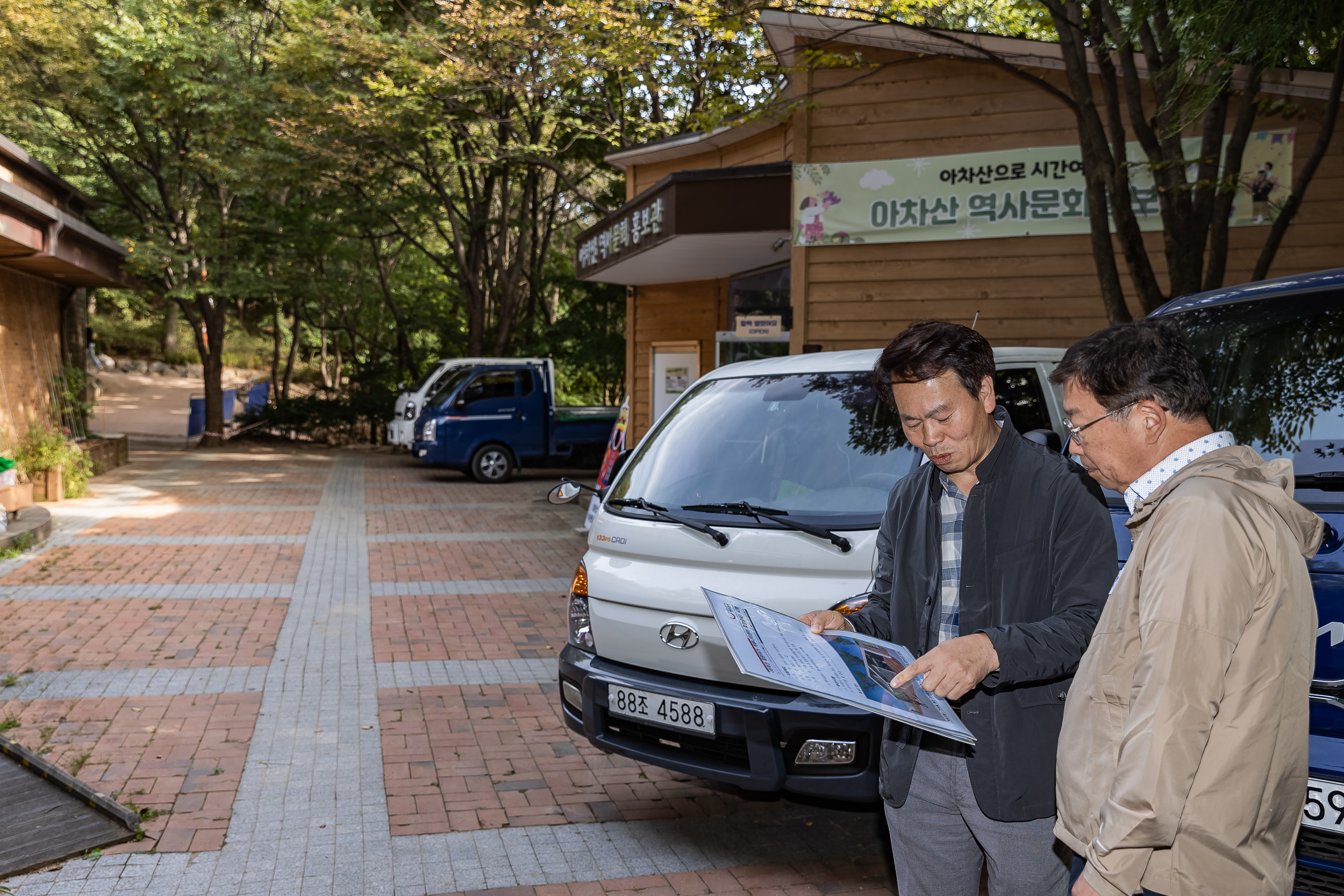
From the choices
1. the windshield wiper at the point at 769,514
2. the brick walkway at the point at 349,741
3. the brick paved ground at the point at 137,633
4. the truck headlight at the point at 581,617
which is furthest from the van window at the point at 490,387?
the windshield wiper at the point at 769,514

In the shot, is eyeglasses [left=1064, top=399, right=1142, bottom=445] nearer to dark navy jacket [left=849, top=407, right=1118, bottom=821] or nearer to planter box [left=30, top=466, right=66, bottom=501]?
dark navy jacket [left=849, top=407, right=1118, bottom=821]

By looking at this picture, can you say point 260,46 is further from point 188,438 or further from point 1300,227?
point 1300,227

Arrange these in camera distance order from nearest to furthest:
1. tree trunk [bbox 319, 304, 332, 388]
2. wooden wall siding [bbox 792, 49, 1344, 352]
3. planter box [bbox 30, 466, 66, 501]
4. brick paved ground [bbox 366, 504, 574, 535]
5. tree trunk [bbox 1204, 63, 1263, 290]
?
tree trunk [bbox 1204, 63, 1263, 290], wooden wall siding [bbox 792, 49, 1344, 352], brick paved ground [bbox 366, 504, 574, 535], planter box [bbox 30, 466, 66, 501], tree trunk [bbox 319, 304, 332, 388]

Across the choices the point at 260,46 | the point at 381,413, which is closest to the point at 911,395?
the point at 260,46

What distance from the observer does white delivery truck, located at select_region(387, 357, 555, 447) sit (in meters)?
19.6

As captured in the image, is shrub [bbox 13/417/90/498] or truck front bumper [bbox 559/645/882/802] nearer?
truck front bumper [bbox 559/645/882/802]

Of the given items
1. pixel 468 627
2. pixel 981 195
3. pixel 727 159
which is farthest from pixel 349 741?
pixel 727 159

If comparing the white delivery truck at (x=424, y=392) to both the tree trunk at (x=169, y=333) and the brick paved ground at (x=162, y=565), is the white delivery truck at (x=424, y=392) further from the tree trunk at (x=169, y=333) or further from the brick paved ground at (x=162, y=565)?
the tree trunk at (x=169, y=333)

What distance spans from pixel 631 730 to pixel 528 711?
2.17 m

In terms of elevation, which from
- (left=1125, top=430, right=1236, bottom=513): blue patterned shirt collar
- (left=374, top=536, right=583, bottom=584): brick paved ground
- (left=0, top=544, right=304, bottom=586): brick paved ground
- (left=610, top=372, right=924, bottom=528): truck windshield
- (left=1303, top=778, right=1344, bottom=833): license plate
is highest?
(left=1125, top=430, right=1236, bottom=513): blue patterned shirt collar

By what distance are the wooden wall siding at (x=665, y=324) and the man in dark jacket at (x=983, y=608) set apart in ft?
43.2

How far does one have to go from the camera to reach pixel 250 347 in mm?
46125

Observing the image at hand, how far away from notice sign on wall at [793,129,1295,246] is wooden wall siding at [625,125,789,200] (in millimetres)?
1541

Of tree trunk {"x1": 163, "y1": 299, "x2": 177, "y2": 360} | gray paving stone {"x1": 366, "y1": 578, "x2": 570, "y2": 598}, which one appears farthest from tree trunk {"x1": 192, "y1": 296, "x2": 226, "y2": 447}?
tree trunk {"x1": 163, "y1": 299, "x2": 177, "y2": 360}
